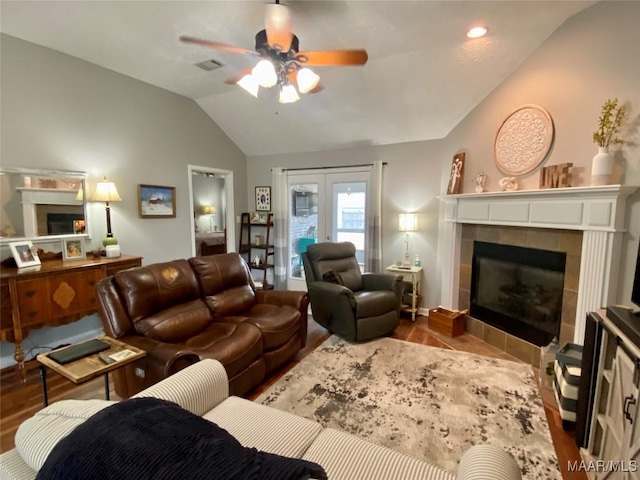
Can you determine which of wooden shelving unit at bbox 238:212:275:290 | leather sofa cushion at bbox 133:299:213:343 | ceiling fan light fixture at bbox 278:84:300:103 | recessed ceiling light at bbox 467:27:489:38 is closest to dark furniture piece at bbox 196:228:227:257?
wooden shelving unit at bbox 238:212:275:290

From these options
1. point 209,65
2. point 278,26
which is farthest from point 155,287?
point 209,65

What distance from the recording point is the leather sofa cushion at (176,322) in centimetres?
212

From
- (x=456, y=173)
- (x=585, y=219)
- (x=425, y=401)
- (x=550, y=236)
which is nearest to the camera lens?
(x=425, y=401)

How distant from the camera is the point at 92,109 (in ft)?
10.2

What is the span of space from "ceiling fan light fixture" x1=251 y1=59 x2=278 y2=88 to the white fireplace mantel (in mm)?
2349

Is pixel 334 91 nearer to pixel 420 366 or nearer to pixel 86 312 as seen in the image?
pixel 420 366

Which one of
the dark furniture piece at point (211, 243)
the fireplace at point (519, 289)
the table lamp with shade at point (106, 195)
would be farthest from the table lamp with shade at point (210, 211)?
the fireplace at point (519, 289)

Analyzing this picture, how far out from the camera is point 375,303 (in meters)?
3.19

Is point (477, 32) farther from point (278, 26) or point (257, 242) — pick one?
point (257, 242)

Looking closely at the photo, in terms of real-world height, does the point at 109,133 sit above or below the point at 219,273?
above

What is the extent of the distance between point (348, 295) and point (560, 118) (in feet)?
8.04

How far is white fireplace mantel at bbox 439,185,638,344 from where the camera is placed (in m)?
2.20

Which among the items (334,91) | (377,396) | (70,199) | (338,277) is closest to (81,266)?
(70,199)

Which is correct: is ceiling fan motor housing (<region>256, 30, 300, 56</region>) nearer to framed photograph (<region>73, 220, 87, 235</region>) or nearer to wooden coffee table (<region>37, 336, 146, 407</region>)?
wooden coffee table (<region>37, 336, 146, 407</region>)
